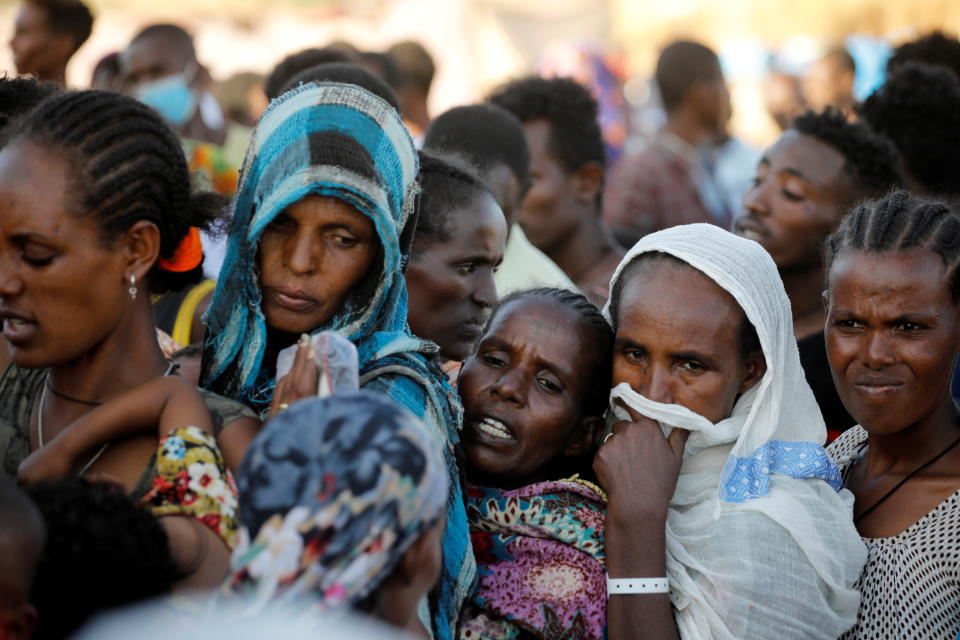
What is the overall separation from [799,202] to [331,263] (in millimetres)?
2981

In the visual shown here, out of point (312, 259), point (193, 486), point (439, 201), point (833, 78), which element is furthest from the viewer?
point (833, 78)

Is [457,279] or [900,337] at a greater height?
[457,279]

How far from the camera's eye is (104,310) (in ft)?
8.72

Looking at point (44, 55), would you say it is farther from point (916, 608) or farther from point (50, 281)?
point (916, 608)

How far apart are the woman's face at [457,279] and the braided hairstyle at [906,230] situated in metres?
1.14

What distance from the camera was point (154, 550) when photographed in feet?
6.96

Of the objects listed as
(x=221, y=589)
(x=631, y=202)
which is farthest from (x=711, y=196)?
(x=221, y=589)

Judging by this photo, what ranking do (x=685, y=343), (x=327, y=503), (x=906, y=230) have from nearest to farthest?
1. (x=327, y=503)
2. (x=685, y=343)
3. (x=906, y=230)

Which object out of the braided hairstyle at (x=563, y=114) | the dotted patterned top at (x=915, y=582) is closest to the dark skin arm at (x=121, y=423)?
the dotted patterned top at (x=915, y=582)

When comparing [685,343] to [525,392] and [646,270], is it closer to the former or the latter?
[646,270]

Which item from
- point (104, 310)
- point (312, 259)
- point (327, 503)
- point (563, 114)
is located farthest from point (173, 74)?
point (327, 503)

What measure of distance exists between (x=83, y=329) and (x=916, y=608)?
2200mm

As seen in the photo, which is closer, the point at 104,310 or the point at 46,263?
the point at 46,263

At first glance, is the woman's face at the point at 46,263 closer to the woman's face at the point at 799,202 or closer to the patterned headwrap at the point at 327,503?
the patterned headwrap at the point at 327,503
